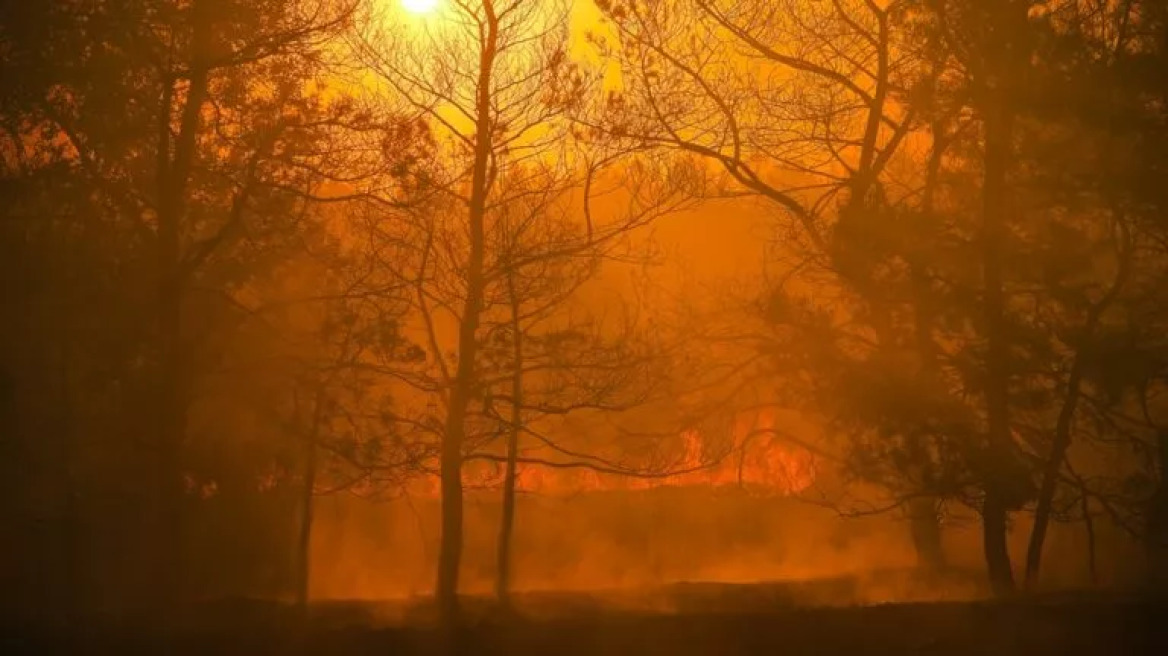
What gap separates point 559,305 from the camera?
2080 centimetres

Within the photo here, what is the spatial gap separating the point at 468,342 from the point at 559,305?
2.70 metres

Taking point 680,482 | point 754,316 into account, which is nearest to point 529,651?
point 754,316

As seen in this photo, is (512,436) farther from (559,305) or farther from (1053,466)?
(1053,466)

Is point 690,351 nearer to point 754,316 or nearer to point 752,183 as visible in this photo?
point 754,316

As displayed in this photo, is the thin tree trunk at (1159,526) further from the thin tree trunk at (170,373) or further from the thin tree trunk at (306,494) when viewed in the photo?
the thin tree trunk at (170,373)

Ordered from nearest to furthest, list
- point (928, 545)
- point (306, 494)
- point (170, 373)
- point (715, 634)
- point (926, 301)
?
point (715, 634)
point (170, 373)
point (926, 301)
point (306, 494)
point (928, 545)

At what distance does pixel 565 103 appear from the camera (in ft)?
60.5

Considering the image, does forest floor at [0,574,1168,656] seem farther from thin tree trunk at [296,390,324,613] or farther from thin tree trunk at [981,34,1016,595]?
thin tree trunk at [296,390,324,613]

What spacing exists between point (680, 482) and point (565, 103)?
1452cm

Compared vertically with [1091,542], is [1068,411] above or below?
above

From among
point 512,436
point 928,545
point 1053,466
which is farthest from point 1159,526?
point 512,436

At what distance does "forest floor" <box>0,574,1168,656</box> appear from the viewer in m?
11.8

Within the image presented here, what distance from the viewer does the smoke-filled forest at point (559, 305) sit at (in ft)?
50.8

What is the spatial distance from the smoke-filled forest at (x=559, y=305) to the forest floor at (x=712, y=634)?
0.08m
